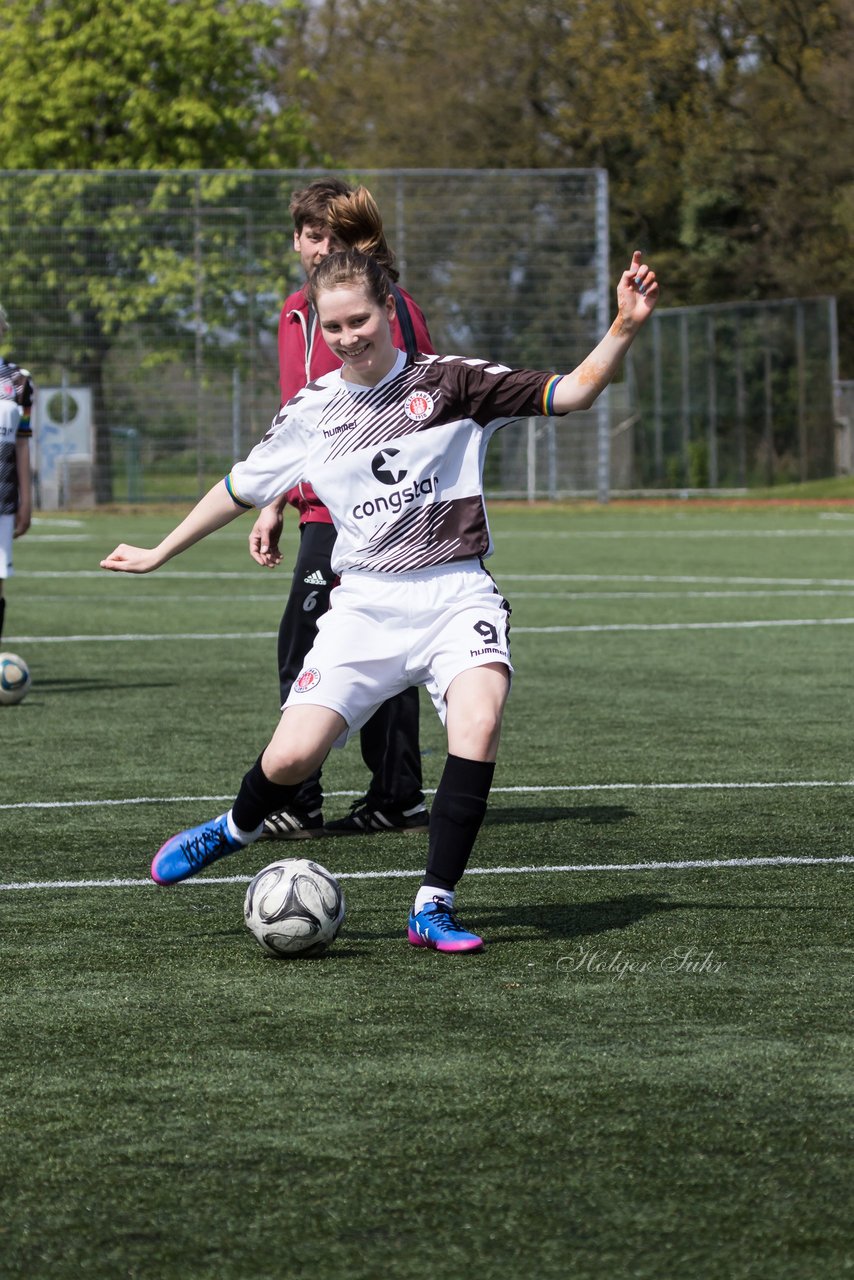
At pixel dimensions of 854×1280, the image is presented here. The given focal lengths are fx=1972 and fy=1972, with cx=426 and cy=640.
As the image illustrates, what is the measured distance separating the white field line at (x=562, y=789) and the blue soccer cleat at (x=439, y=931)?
2.31 metres

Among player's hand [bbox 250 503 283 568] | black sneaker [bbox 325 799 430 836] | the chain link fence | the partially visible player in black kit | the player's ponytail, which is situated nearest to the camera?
the player's ponytail

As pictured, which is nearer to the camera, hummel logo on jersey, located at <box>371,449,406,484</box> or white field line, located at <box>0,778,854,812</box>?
hummel logo on jersey, located at <box>371,449,406,484</box>

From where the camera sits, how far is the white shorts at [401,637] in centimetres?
484

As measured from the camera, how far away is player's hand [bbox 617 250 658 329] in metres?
4.84

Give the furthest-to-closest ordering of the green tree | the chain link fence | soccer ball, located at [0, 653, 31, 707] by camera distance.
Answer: the green tree → the chain link fence → soccer ball, located at [0, 653, 31, 707]

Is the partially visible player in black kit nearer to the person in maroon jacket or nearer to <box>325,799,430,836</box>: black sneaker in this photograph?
the person in maroon jacket

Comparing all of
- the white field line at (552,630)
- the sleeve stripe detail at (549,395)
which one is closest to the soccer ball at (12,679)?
the white field line at (552,630)

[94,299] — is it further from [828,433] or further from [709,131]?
[709,131]

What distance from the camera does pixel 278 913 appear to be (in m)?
4.64

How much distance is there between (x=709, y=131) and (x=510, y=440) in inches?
587

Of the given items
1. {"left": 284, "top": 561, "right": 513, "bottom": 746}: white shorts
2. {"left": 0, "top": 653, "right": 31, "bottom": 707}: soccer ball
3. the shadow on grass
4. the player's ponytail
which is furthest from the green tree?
{"left": 284, "top": 561, "right": 513, "bottom": 746}: white shorts

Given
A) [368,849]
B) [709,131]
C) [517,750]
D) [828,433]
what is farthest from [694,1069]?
[709,131]

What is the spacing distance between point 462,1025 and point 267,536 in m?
2.61

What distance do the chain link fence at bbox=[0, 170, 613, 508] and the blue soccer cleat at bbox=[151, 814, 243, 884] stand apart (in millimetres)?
27726
